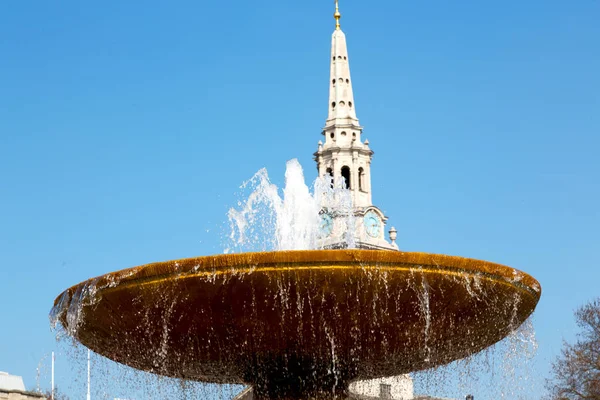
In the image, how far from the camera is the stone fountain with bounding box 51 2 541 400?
1080 centimetres

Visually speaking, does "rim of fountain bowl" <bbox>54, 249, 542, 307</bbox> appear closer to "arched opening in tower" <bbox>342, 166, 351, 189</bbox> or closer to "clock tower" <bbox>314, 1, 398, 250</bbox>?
"clock tower" <bbox>314, 1, 398, 250</bbox>

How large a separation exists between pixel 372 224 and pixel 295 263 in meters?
60.2

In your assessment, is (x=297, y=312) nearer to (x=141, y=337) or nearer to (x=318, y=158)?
(x=141, y=337)

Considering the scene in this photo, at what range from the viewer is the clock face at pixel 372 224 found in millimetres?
70125

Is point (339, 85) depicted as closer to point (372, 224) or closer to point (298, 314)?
point (372, 224)

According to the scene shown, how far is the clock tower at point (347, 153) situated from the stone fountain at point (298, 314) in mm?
55187

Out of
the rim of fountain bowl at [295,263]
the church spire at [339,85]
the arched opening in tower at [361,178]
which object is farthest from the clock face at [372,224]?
the rim of fountain bowl at [295,263]

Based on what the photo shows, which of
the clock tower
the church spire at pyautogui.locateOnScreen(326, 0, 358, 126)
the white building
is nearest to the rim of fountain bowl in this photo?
the white building

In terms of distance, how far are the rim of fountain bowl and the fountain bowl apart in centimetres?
1

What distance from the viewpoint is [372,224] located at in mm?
70625

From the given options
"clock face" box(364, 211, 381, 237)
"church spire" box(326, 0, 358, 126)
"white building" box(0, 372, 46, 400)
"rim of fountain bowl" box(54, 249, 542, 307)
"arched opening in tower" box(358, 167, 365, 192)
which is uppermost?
"church spire" box(326, 0, 358, 126)

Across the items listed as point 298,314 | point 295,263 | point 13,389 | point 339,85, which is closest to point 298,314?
point 298,314

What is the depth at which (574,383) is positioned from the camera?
3225 centimetres

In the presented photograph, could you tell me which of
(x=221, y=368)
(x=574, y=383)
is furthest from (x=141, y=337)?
(x=574, y=383)
